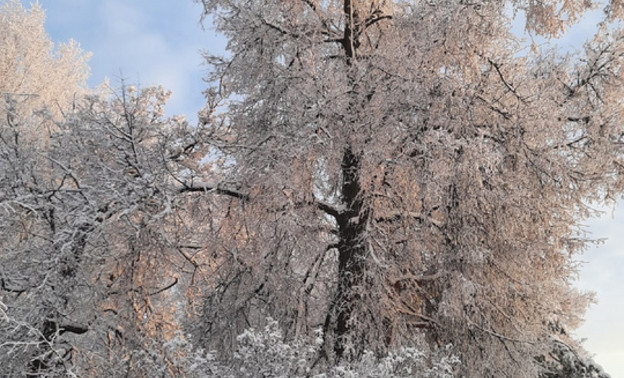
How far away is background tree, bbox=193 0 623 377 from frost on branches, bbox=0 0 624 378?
0.03 meters

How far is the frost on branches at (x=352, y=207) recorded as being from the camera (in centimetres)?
646

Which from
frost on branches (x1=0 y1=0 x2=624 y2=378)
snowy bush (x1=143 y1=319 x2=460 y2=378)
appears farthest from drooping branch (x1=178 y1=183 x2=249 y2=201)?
snowy bush (x1=143 y1=319 x2=460 y2=378)

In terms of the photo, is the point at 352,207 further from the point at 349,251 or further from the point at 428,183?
the point at 428,183

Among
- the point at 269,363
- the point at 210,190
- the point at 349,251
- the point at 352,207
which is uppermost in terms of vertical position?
the point at 352,207

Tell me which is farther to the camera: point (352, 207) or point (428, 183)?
point (352, 207)

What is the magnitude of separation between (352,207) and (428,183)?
163 cm

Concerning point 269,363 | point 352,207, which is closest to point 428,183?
point 352,207

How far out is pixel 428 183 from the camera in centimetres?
618

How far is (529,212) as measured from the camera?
6.56 metres

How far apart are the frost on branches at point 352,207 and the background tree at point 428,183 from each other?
30mm

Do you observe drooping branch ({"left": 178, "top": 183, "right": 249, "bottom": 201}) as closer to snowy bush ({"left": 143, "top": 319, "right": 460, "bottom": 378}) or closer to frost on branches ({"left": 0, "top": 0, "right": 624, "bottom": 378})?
frost on branches ({"left": 0, "top": 0, "right": 624, "bottom": 378})

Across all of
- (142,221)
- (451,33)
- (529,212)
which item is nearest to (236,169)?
(142,221)

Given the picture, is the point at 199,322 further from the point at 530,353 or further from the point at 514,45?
the point at 514,45

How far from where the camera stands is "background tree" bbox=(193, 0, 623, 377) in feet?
21.4
